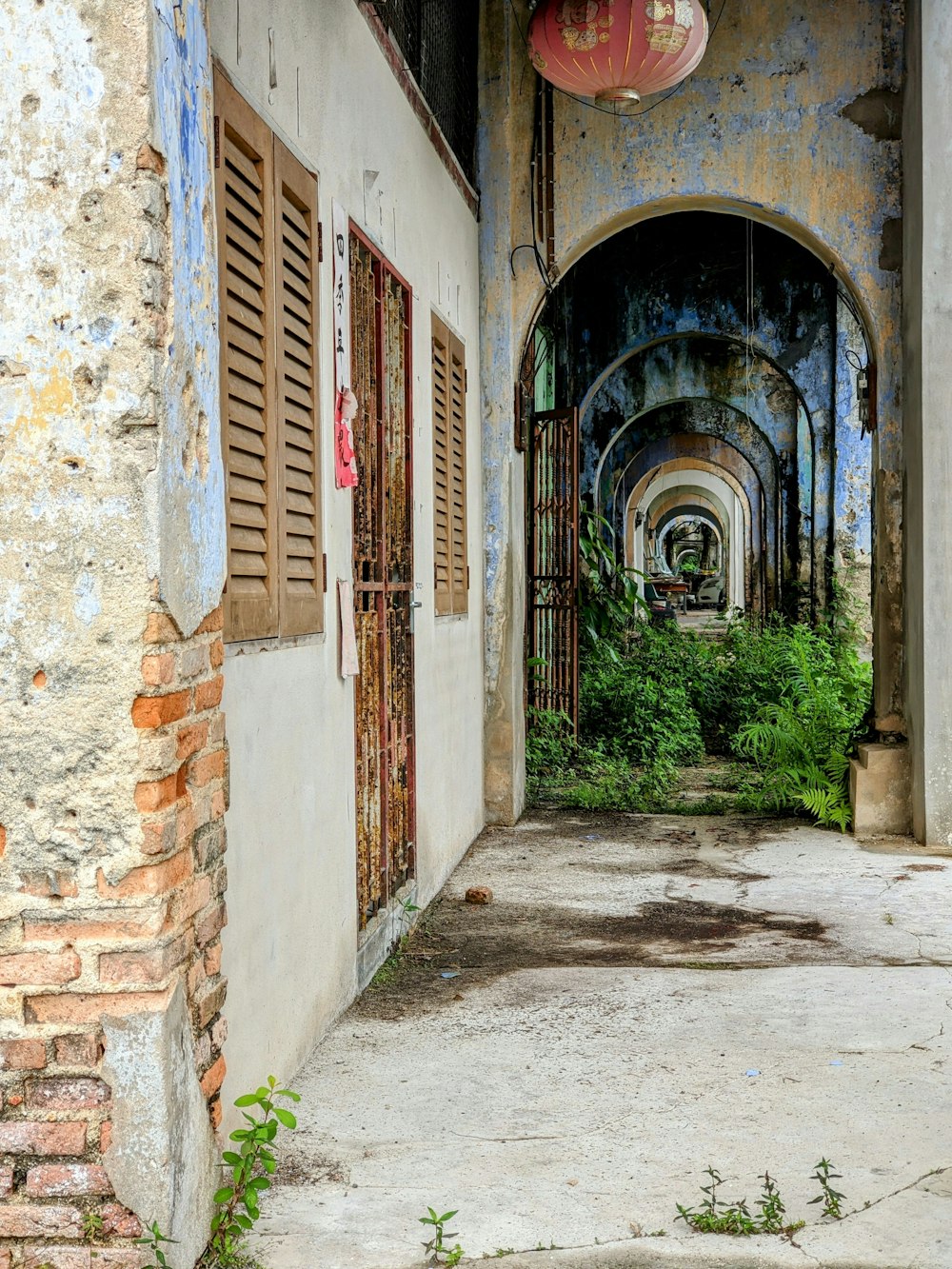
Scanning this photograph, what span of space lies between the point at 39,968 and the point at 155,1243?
21.2 inches

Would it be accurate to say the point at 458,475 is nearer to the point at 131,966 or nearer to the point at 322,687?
the point at 322,687

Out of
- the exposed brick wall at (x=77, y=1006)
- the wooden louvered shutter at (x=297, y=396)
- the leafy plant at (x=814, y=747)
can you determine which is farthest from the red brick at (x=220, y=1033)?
the leafy plant at (x=814, y=747)

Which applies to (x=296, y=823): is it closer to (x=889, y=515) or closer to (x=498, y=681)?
(x=498, y=681)

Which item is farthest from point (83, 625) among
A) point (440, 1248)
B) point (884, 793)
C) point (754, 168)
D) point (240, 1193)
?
point (754, 168)

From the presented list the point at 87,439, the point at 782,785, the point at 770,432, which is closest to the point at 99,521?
the point at 87,439

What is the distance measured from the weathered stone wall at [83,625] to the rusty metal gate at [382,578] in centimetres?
212

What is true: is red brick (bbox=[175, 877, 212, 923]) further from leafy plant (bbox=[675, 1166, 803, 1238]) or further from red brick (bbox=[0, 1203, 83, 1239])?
leafy plant (bbox=[675, 1166, 803, 1238])

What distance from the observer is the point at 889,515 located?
7129mm

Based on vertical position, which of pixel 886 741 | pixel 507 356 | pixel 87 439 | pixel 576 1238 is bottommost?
pixel 576 1238

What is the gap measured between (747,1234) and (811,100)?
256 inches

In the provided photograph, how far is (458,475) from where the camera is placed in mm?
6906

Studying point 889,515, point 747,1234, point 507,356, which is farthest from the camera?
point 507,356

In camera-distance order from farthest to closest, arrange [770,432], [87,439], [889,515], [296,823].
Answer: [770,432]
[889,515]
[296,823]
[87,439]

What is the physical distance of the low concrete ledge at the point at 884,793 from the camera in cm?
702
